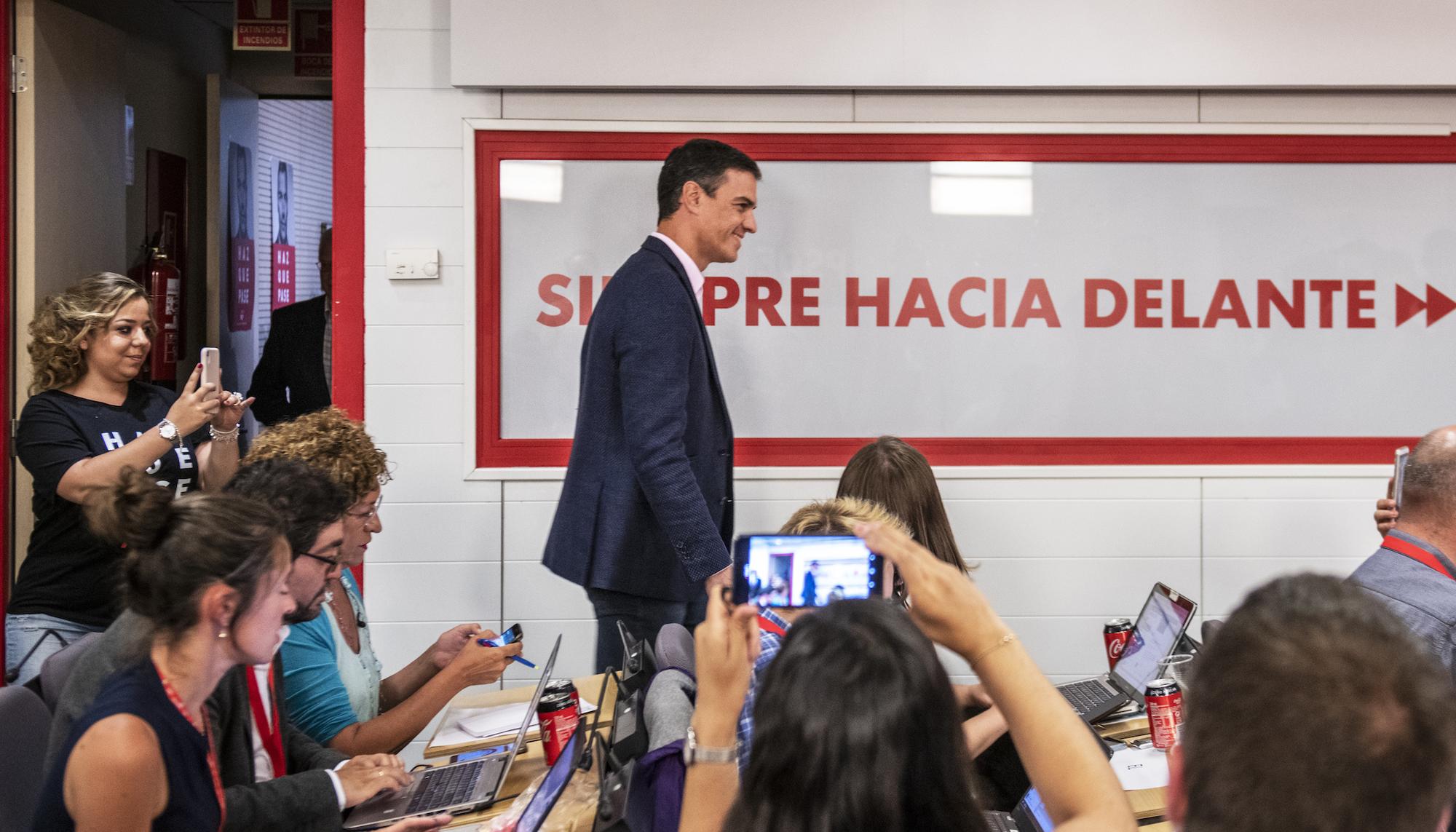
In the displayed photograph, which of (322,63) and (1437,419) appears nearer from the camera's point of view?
(1437,419)

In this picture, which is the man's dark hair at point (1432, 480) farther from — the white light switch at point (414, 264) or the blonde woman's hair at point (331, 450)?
the white light switch at point (414, 264)

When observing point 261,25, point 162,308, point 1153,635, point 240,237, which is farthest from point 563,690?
point 240,237

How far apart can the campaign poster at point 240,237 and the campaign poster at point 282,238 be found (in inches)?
15.3

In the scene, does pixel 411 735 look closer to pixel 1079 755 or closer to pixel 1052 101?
pixel 1079 755

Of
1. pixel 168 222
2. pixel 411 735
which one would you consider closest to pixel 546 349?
pixel 411 735

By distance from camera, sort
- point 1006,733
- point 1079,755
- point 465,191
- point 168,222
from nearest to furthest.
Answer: point 1079,755 < point 1006,733 < point 465,191 < point 168,222

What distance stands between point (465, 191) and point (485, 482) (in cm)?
93

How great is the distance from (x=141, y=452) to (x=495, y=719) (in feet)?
4.22

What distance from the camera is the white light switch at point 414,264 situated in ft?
12.8

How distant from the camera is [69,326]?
3.34m

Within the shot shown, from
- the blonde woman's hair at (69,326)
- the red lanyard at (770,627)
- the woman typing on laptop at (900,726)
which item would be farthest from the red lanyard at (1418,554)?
the blonde woman's hair at (69,326)

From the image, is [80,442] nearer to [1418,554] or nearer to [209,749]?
[209,749]

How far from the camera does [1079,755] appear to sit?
3.80ft

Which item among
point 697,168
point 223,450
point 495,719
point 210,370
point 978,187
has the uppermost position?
point 978,187
